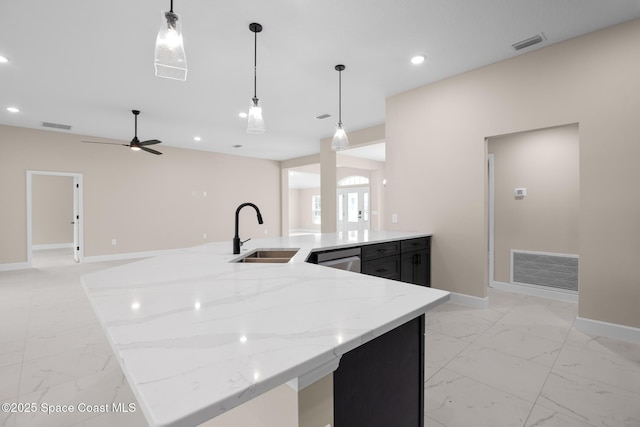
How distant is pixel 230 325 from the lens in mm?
825

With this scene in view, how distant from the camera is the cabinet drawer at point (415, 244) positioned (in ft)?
11.0

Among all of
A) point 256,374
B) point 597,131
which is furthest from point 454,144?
point 256,374

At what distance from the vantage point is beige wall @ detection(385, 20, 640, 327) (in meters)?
2.53

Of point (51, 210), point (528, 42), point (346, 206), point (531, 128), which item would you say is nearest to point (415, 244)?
point (531, 128)

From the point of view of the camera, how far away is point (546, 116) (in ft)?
9.62

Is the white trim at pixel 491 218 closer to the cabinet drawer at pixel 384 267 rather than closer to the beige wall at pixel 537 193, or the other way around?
the beige wall at pixel 537 193

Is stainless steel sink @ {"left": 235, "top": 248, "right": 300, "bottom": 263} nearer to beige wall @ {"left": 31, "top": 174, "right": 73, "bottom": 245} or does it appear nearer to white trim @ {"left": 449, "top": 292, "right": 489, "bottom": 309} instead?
white trim @ {"left": 449, "top": 292, "right": 489, "bottom": 309}

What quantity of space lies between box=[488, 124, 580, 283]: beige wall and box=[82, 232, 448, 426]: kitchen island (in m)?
3.42

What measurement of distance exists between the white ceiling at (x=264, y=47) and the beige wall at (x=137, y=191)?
3.88ft

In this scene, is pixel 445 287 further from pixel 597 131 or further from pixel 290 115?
pixel 290 115

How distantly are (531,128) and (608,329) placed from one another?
2.00 meters

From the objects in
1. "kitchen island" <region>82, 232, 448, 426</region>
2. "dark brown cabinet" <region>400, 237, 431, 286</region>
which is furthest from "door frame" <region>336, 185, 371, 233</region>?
"kitchen island" <region>82, 232, 448, 426</region>

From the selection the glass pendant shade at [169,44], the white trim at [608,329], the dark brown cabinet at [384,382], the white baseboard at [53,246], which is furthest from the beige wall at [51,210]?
the white trim at [608,329]

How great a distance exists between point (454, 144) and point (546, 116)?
91 cm
